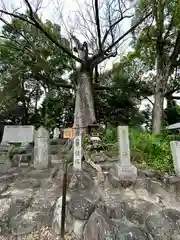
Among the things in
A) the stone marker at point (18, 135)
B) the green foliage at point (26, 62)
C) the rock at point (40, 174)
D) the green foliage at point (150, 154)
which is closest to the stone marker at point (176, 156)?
the green foliage at point (150, 154)

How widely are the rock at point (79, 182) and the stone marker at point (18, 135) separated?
4.48 metres

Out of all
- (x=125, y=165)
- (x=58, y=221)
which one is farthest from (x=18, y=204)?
(x=125, y=165)

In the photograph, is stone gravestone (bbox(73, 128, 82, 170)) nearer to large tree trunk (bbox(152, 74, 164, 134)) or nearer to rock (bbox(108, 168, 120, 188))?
rock (bbox(108, 168, 120, 188))

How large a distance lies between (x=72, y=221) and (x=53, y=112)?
1283 cm

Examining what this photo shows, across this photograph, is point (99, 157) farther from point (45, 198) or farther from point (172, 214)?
point (172, 214)

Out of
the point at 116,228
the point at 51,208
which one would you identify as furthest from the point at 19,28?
the point at 116,228

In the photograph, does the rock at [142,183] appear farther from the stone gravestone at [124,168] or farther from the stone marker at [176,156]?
the stone marker at [176,156]

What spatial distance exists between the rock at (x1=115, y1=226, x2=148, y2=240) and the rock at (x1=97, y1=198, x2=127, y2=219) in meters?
0.34

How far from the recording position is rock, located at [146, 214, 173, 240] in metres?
3.50

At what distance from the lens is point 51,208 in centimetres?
410

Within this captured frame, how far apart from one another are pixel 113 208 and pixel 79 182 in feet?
3.14

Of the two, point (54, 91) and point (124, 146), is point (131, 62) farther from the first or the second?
point (124, 146)

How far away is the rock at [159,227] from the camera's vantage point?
138 inches

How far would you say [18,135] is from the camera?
8734mm
